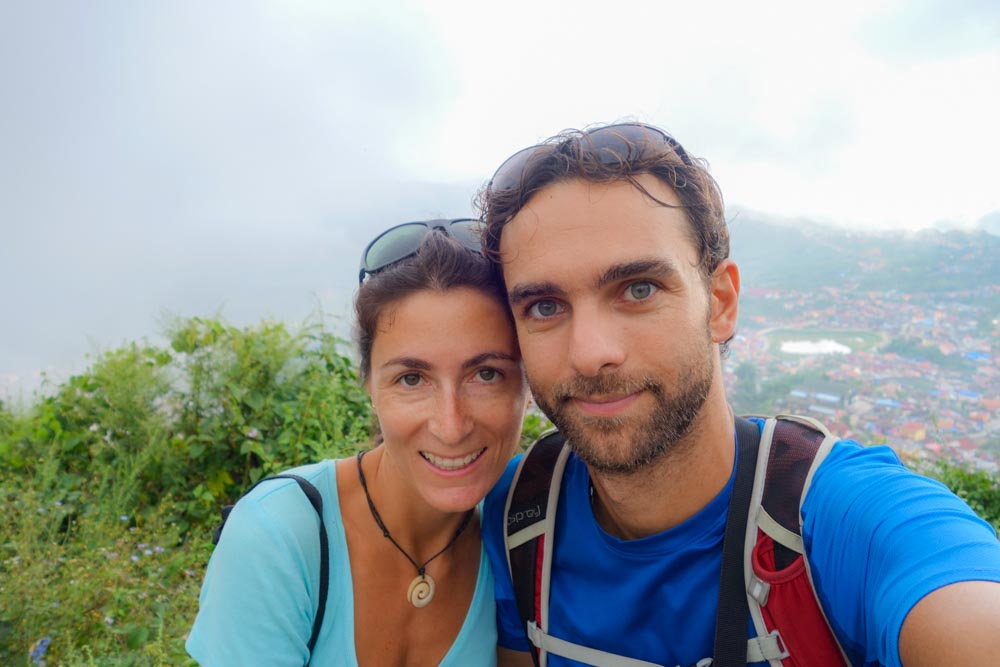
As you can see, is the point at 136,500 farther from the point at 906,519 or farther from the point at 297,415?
the point at 906,519

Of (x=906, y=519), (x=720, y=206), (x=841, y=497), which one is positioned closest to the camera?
(x=906, y=519)

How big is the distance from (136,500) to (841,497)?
15.1ft

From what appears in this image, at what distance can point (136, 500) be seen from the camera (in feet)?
13.6

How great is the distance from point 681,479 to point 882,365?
13.5ft

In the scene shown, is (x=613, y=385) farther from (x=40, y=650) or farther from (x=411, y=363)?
(x=40, y=650)

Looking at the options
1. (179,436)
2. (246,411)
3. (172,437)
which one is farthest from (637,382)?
(172,437)

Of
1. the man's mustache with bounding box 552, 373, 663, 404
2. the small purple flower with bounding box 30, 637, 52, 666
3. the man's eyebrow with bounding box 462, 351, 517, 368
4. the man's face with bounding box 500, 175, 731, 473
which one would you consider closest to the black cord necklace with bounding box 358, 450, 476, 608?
the man's eyebrow with bounding box 462, 351, 517, 368

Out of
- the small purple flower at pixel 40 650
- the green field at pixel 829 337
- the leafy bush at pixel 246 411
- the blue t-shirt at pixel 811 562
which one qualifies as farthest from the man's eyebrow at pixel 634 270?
the green field at pixel 829 337

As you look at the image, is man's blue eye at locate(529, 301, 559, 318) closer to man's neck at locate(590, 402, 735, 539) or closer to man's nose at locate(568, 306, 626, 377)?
man's nose at locate(568, 306, 626, 377)

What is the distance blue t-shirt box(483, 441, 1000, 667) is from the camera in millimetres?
1118

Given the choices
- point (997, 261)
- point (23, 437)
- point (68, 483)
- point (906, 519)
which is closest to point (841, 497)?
point (906, 519)

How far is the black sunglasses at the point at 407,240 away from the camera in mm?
1988

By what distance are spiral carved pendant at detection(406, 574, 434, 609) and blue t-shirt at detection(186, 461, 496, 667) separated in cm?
18

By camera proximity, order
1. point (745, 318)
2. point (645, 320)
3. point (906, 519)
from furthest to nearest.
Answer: point (745, 318) → point (645, 320) → point (906, 519)
